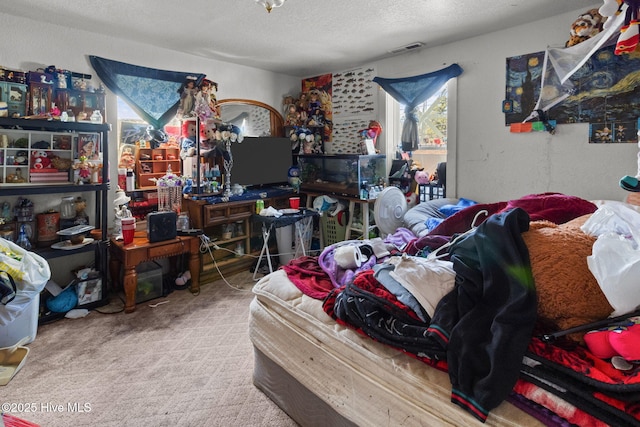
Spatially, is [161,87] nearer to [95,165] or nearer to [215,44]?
[215,44]

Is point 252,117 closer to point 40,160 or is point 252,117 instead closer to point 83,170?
point 83,170

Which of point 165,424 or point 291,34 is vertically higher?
point 291,34

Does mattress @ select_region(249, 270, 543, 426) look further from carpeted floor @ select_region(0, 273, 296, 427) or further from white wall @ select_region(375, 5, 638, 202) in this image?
white wall @ select_region(375, 5, 638, 202)

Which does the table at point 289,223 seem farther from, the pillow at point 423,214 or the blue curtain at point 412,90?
the blue curtain at point 412,90

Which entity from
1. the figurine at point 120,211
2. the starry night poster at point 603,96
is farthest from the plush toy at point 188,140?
the starry night poster at point 603,96

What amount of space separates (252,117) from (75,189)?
211cm

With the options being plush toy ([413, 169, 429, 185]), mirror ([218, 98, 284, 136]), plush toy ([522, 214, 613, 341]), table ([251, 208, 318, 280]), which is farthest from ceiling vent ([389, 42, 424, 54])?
plush toy ([522, 214, 613, 341])

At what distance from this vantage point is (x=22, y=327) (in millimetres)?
2395

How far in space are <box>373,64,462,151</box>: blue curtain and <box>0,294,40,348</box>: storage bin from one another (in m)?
3.54

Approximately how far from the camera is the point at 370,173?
403cm

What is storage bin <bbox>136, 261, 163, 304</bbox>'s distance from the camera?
10.3 feet

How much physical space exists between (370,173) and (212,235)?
6.05 feet

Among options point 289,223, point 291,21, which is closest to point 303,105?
point 291,21

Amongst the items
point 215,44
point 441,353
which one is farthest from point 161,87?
point 441,353
